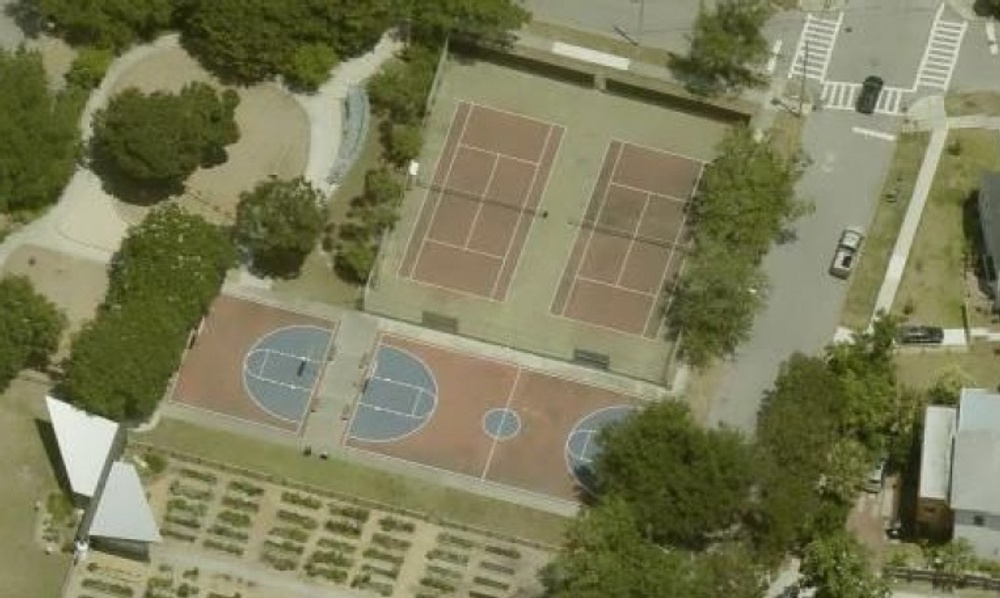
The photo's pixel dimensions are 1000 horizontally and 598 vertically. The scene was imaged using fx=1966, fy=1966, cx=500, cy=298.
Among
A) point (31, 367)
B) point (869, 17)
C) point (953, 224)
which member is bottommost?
point (31, 367)

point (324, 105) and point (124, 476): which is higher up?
point (324, 105)

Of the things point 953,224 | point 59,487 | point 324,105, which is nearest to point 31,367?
point 59,487

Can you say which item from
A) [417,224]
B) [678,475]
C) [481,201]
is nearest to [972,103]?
[481,201]

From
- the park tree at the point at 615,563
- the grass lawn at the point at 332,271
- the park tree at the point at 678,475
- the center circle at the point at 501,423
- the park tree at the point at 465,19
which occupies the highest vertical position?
the park tree at the point at 465,19

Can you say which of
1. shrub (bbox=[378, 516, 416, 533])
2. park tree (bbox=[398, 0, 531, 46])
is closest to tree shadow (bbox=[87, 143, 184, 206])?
park tree (bbox=[398, 0, 531, 46])

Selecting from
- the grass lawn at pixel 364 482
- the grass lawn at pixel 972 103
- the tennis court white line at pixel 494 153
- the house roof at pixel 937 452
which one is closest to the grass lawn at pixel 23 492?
the grass lawn at pixel 364 482

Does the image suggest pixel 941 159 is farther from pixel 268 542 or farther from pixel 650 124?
pixel 268 542

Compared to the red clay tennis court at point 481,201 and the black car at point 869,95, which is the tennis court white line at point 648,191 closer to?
the red clay tennis court at point 481,201
